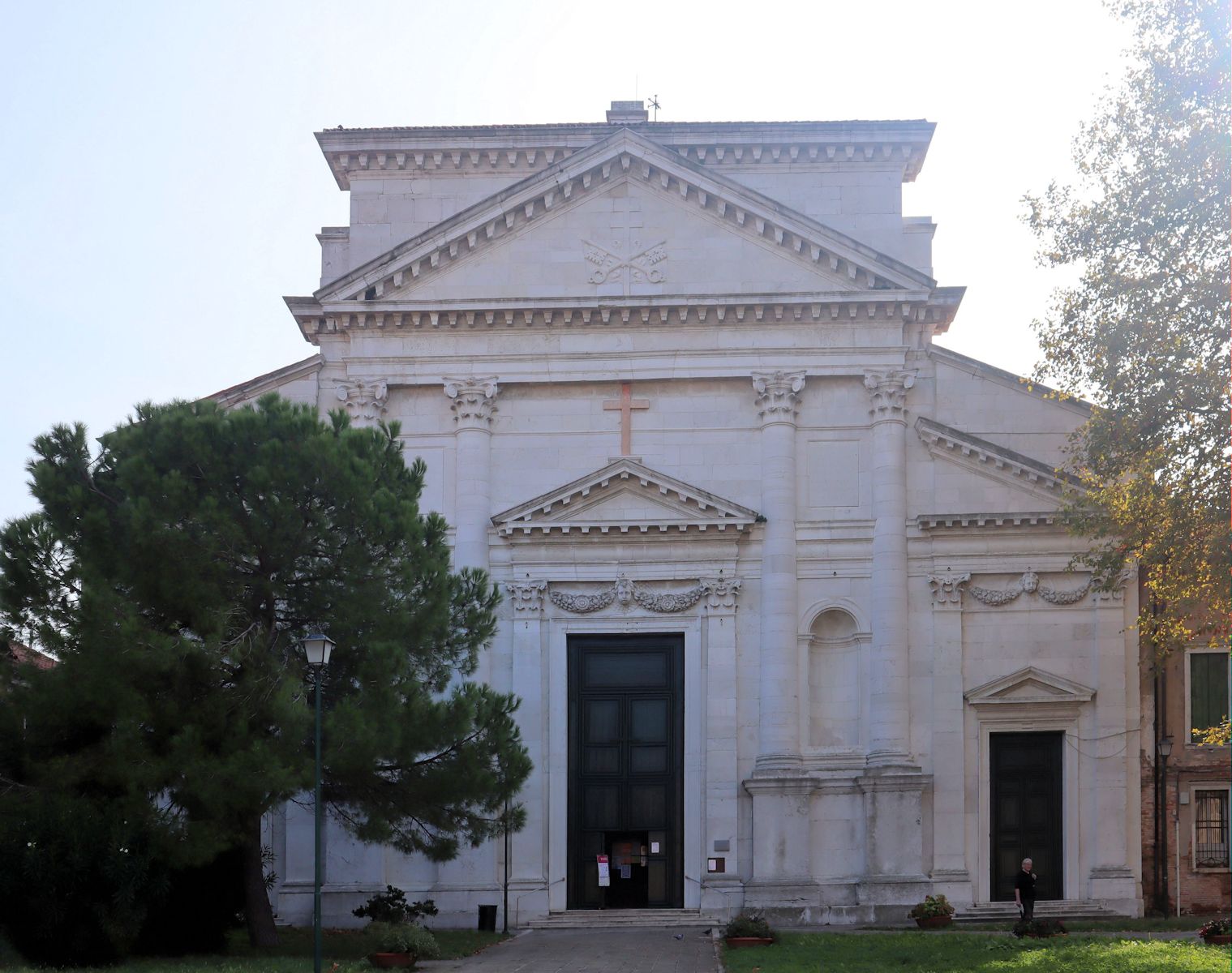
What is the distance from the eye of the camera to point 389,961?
24875 mm

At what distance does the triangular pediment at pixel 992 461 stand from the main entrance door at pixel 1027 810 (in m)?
5.06

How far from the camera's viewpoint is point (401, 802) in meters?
27.0

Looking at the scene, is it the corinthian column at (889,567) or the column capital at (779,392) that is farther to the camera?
the column capital at (779,392)

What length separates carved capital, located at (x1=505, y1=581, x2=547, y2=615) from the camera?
34.2m

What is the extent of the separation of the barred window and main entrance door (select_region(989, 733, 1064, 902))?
115 inches

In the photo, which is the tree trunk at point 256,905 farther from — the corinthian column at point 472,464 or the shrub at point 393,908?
the corinthian column at point 472,464

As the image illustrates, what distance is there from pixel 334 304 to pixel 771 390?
30.4 feet

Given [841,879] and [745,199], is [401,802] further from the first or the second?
[745,199]

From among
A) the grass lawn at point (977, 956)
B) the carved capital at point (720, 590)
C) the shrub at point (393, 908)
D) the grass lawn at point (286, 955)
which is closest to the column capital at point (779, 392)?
the carved capital at point (720, 590)

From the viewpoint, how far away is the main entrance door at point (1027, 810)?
33.3 m

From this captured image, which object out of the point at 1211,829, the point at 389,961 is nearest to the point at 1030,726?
the point at 1211,829

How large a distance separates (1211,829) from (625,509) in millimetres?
13568

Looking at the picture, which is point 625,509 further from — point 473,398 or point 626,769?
point 626,769

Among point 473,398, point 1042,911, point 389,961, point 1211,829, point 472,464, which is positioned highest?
point 473,398
